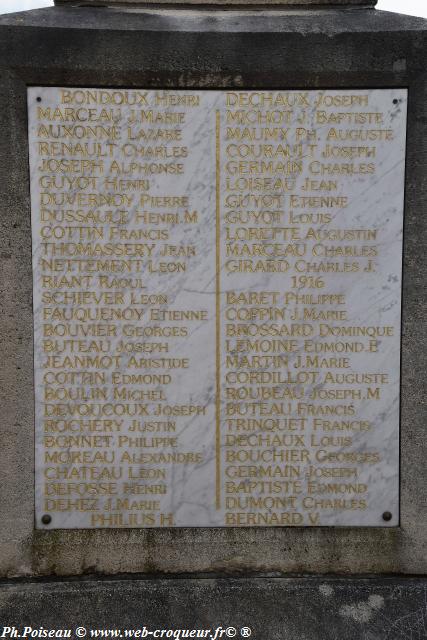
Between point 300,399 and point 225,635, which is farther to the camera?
point 300,399

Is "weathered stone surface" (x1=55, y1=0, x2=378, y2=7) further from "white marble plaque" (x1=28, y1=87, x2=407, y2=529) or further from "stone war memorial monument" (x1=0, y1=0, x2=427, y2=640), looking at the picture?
"white marble plaque" (x1=28, y1=87, x2=407, y2=529)

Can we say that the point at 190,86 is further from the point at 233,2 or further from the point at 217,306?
the point at 217,306

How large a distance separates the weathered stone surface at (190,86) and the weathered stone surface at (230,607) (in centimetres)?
13

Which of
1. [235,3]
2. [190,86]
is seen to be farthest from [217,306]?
[235,3]

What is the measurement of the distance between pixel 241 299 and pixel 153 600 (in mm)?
1731

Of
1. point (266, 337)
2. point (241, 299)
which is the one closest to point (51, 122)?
point (241, 299)

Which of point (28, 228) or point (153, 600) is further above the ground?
point (28, 228)

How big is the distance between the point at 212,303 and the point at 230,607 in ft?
5.50

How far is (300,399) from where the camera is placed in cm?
374

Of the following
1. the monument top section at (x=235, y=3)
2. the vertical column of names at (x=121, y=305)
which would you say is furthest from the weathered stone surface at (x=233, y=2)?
the vertical column of names at (x=121, y=305)

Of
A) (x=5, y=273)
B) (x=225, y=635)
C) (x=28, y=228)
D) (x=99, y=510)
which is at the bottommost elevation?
(x=225, y=635)

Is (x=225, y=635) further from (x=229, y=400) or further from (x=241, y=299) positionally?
(x=241, y=299)

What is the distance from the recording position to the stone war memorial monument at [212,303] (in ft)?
12.0

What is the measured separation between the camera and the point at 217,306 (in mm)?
3709
